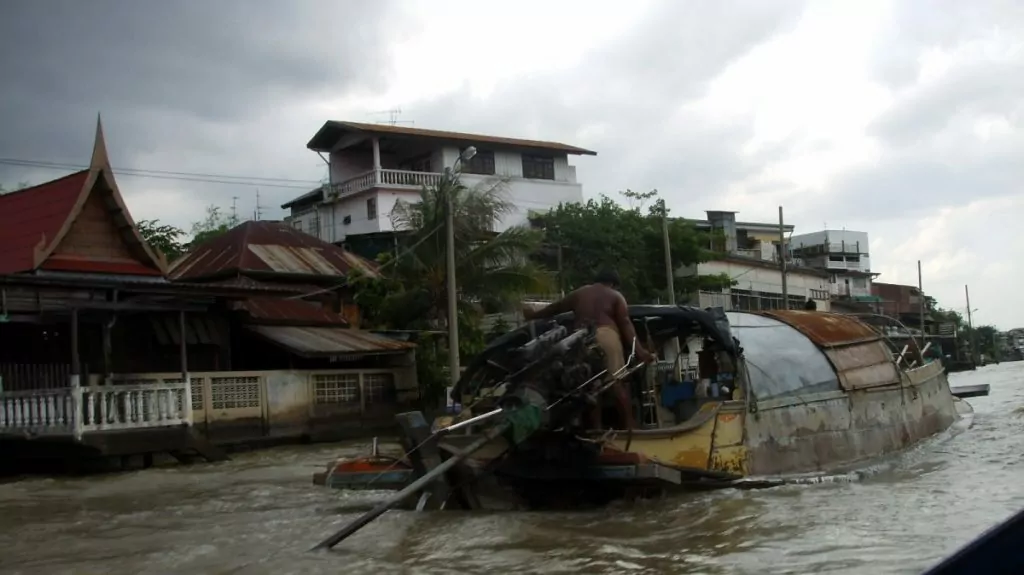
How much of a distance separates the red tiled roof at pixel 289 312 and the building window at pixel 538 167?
16.1m

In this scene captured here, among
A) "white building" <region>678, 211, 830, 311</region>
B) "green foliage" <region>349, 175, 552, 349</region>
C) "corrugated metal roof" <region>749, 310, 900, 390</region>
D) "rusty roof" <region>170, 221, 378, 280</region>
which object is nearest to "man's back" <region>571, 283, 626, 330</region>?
"corrugated metal roof" <region>749, 310, 900, 390</region>

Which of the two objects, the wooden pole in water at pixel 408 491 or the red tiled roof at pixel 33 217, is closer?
the wooden pole in water at pixel 408 491

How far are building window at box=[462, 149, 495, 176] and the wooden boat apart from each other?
80.7ft

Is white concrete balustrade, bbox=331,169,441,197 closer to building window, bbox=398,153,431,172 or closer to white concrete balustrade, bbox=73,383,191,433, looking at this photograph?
building window, bbox=398,153,431,172

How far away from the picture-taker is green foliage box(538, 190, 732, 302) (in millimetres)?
31094

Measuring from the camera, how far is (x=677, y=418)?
34.8 feet

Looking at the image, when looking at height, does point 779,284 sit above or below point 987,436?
above

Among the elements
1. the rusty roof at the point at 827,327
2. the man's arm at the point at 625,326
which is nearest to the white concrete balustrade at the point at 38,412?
the man's arm at the point at 625,326

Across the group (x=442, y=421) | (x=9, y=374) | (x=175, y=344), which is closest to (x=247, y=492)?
(x=442, y=421)

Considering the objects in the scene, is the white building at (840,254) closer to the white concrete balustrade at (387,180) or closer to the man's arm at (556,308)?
the white concrete balustrade at (387,180)

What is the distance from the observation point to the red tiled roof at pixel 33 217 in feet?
54.7

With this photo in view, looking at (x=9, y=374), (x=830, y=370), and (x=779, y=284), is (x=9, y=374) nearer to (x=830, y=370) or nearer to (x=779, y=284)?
(x=830, y=370)

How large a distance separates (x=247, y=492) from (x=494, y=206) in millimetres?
11891

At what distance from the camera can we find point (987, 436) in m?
14.0
